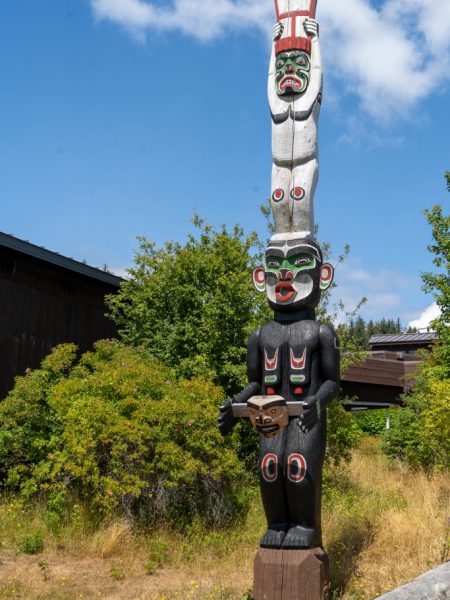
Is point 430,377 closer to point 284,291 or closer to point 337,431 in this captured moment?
point 337,431

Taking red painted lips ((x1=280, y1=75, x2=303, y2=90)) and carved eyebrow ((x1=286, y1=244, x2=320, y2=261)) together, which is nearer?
carved eyebrow ((x1=286, y1=244, x2=320, y2=261))

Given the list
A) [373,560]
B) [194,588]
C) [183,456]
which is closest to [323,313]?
[183,456]

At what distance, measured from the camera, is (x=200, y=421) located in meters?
8.77

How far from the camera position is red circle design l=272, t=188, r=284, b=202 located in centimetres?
688

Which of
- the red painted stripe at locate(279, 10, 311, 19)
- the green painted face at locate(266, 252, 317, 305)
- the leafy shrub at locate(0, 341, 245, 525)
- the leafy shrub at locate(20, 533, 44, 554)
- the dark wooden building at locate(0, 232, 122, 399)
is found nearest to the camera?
the green painted face at locate(266, 252, 317, 305)

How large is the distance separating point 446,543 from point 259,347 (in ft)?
9.94

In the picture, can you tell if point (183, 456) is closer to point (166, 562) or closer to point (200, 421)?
point (200, 421)

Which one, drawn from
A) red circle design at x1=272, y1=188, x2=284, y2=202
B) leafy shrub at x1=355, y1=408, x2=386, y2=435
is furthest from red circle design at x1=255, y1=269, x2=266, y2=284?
leafy shrub at x1=355, y1=408, x2=386, y2=435

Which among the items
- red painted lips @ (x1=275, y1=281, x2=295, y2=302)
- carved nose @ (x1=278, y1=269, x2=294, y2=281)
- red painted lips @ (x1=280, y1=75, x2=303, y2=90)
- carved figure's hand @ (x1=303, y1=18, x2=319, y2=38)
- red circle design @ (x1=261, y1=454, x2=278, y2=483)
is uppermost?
carved figure's hand @ (x1=303, y1=18, x2=319, y2=38)

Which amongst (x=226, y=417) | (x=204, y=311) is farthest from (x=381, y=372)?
(x=226, y=417)

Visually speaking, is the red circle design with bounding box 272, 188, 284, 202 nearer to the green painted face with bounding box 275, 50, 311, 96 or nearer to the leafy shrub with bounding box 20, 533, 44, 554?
the green painted face with bounding box 275, 50, 311, 96

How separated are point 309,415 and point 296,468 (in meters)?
0.77

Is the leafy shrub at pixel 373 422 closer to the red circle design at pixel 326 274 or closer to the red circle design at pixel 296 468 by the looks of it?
the red circle design at pixel 326 274

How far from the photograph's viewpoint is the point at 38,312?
12492 mm
